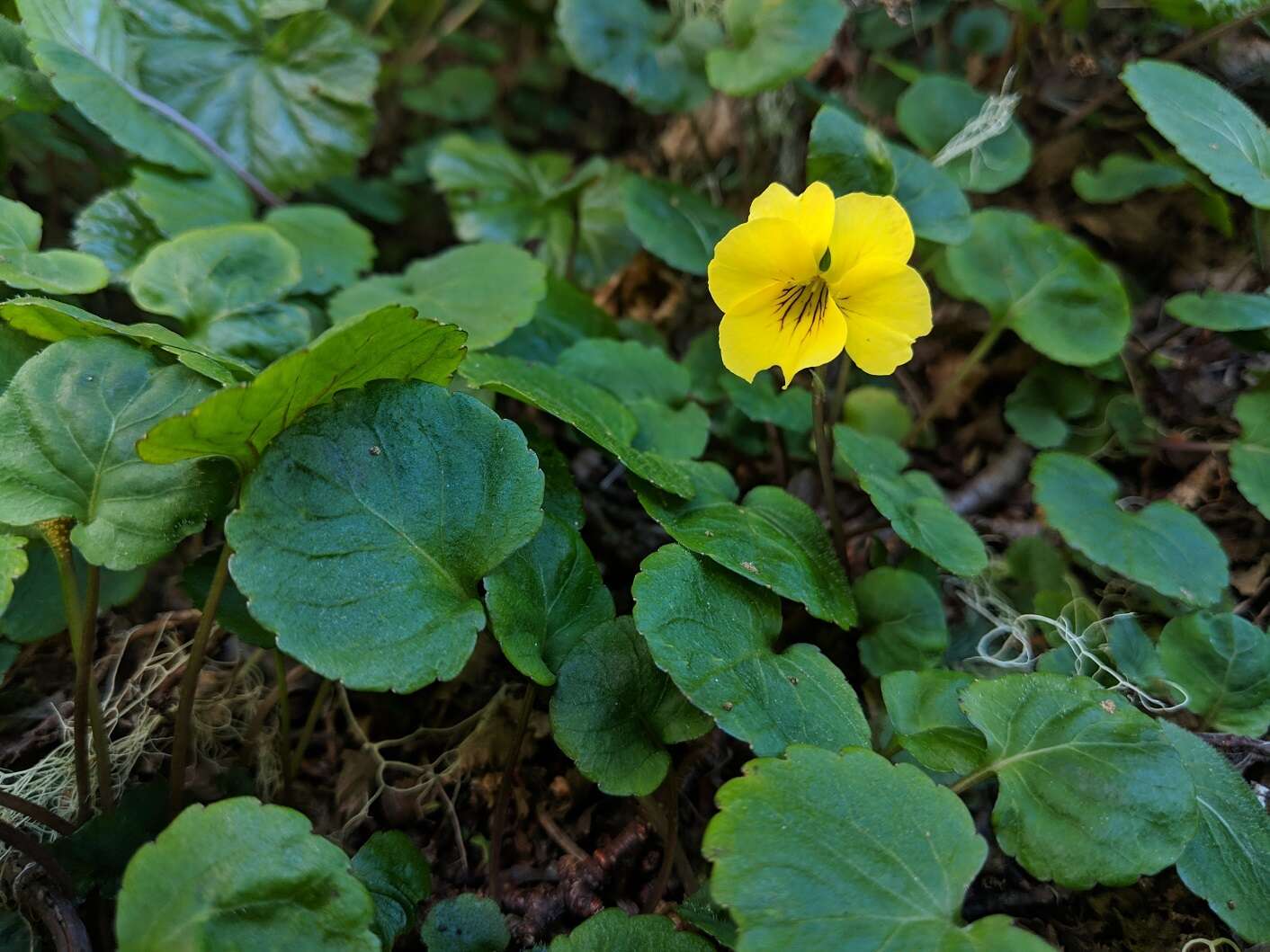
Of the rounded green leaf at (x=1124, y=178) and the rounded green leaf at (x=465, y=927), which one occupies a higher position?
the rounded green leaf at (x=1124, y=178)

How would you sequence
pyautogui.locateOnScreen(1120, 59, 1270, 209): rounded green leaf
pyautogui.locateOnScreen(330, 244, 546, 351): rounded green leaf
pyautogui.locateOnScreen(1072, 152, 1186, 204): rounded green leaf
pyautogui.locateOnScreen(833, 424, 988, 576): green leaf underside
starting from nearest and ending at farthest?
pyautogui.locateOnScreen(833, 424, 988, 576): green leaf underside < pyautogui.locateOnScreen(1120, 59, 1270, 209): rounded green leaf < pyautogui.locateOnScreen(330, 244, 546, 351): rounded green leaf < pyautogui.locateOnScreen(1072, 152, 1186, 204): rounded green leaf

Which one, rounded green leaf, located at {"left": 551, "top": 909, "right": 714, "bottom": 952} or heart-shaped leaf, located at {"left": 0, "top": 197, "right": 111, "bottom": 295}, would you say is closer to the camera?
rounded green leaf, located at {"left": 551, "top": 909, "right": 714, "bottom": 952}

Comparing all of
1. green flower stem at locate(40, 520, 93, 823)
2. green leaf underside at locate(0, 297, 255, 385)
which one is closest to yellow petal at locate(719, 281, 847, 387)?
green leaf underside at locate(0, 297, 255, 385)

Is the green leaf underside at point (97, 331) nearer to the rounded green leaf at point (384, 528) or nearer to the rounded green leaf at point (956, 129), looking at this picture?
the rounded green leaf at point (384, 528)

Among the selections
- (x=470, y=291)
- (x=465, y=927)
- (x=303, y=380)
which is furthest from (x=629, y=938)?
(x=470, y=291)

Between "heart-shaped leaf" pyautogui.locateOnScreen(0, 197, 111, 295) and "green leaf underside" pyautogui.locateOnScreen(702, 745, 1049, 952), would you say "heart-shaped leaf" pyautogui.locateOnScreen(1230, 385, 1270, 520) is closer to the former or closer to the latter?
"green leaf underside" pyautogui.locateOnScreen(702, 745, 1049, 952)

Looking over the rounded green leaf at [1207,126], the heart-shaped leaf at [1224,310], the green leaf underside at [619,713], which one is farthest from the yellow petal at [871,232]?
the heart-shaped leaf at [1224,310]

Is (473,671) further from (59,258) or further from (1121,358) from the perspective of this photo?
(1121,358)
